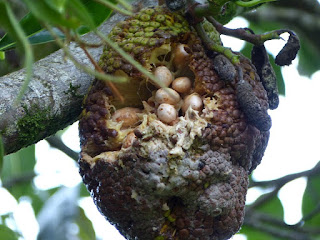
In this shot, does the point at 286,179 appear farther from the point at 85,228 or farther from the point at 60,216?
the point at 60,216

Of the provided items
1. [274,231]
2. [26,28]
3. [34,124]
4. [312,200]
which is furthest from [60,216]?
[312,200]

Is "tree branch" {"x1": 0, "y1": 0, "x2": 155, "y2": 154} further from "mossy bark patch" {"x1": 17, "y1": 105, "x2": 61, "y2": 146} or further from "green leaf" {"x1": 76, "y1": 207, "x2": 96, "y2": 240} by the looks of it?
"green leaf" {"x1": 76, "y1": 207, "x2": 96, "y2": 240}

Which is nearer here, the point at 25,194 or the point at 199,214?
the point at 199,214

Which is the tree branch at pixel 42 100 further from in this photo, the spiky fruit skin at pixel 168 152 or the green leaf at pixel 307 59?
the green leaf at pixel 307 59

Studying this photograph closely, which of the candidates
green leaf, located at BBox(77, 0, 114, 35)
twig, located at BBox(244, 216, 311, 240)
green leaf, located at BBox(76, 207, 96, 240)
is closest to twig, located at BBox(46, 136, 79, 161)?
green leaf, located at BBox(76, 207, 96, 240)

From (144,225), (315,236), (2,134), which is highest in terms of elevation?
(315,236)

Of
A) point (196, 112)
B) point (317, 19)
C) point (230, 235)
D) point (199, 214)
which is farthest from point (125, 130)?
point (317, 19)

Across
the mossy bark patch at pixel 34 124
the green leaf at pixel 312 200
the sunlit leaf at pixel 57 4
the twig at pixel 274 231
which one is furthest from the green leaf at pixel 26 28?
the green leaf at pixel 312 200

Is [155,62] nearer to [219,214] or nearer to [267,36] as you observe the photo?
[267,36]
